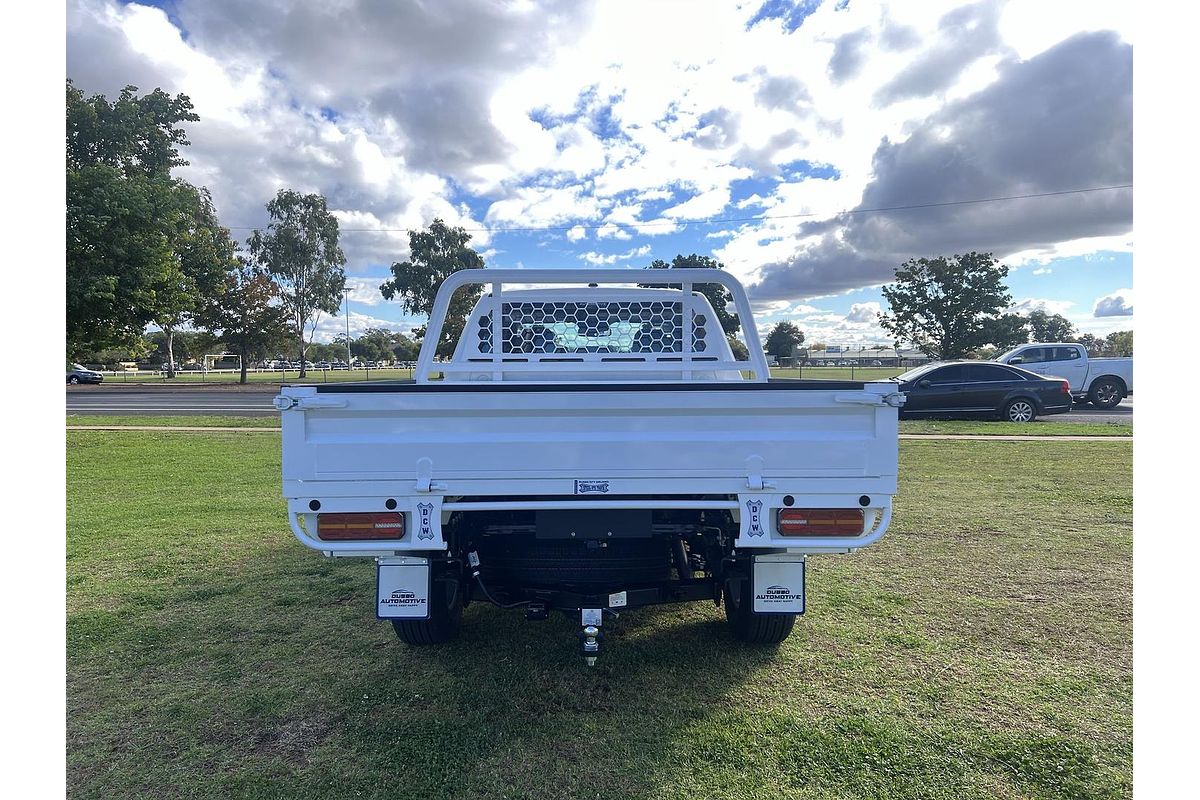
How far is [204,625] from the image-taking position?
3.82 m

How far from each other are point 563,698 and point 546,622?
0.88 metres

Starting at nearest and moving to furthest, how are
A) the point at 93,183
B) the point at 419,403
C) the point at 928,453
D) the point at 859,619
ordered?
the point at 419,403 < the point at 859,619 < the point at 93,183 < the point at 928,453

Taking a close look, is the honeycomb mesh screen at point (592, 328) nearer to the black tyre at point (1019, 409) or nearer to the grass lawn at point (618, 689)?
the grass lawn at point (618, 689)

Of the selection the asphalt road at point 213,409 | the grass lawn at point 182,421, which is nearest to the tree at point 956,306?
the asphalt road at point 213,409

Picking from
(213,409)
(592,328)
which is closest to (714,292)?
(592,328)

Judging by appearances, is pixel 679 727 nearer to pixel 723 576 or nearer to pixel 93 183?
pixel 723 576

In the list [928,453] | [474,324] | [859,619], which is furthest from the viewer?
[928,453]

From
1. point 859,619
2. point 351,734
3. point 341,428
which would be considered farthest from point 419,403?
point 859,619

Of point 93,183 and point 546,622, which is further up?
Answer: point 93,183

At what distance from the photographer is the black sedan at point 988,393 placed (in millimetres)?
13086

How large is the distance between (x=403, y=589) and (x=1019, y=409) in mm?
14107

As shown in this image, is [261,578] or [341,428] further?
[261,578]

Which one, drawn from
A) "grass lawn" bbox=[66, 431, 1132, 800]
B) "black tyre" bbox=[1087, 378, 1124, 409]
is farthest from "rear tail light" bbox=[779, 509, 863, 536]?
"black tyre" bbox=[1087, 378, 1124, 409]

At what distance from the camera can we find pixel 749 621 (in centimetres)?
333
